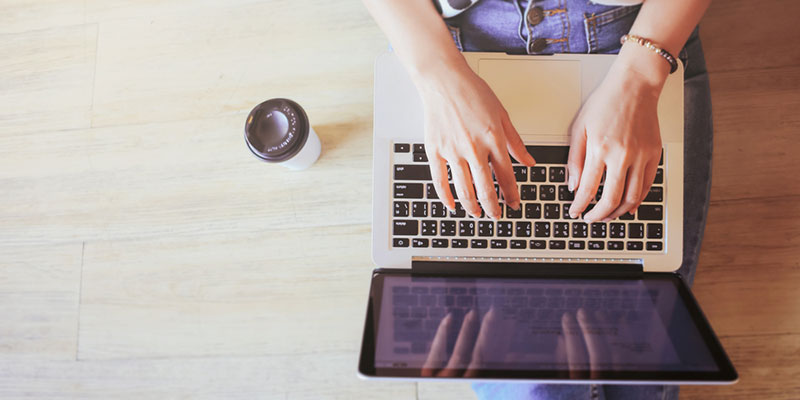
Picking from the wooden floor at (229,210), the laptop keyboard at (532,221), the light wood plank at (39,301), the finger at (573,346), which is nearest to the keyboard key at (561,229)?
the laptop keyboard at (532,221)

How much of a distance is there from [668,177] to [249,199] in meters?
0.66

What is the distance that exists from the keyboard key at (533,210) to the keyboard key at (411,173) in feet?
0.46

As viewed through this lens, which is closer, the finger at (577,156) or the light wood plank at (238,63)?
the finger at (577,156)

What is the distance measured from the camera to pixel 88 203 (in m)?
0.81

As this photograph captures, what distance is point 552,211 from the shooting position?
0.60 meters

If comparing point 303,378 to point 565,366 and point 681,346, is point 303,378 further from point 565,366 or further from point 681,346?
point 681,346

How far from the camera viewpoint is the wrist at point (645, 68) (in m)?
0.57

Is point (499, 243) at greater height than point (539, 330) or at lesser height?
greater

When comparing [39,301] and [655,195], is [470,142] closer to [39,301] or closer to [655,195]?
[655,195]

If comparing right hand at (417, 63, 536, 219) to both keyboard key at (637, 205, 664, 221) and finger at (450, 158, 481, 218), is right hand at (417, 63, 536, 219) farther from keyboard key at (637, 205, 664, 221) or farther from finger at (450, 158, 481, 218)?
keyboard key at (637, 205, 664, 221)

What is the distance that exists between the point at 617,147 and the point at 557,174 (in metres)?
0.08

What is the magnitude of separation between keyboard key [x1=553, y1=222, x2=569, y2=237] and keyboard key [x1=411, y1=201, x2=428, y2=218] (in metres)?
0.18

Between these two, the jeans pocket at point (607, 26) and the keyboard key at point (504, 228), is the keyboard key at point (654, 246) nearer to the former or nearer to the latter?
the keyboard key at point (504, 228)

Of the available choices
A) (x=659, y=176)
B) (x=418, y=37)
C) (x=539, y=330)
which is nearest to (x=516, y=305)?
(x=539, y=330)
